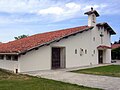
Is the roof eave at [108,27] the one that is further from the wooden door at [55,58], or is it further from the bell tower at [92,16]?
the wooden door at [55,58]

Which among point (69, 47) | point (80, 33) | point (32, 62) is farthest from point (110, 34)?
point (32, 62)

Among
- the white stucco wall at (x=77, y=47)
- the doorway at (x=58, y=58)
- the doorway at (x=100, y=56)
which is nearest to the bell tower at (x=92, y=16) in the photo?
the white stucco wall at (x=77, y=47)

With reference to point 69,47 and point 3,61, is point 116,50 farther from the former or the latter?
point 3,61

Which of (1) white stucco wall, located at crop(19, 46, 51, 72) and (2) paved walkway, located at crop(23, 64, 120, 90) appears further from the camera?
(1) white stucco wall, located at crop(19, 46, 51, 72)

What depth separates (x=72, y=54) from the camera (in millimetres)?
24359

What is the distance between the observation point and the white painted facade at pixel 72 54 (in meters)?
19.8

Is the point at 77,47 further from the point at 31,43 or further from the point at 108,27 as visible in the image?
the point at 108,27

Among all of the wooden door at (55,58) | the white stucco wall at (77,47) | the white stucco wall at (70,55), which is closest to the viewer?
the white stucco wall at (70,55)

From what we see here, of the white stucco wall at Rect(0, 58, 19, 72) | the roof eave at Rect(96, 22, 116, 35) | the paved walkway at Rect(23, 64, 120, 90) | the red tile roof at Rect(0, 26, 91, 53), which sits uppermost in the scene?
the roof eave at Rect(96, 22, 116, 35)

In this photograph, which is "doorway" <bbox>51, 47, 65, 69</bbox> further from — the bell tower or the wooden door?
the bell tower

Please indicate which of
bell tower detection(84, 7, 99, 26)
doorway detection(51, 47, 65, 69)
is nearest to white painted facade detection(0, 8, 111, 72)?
doorway detection(51, 47, 65, 69)

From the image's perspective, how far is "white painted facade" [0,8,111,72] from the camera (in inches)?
780

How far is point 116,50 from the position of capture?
142ft

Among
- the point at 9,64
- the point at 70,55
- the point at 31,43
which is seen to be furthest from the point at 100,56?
the point at 9,64
